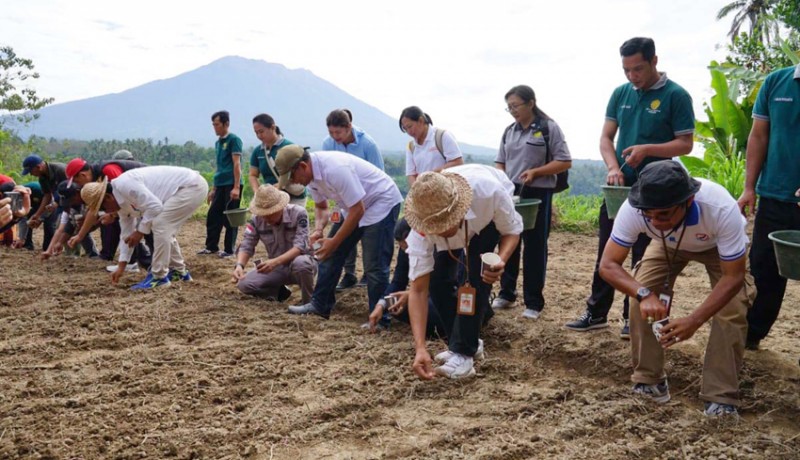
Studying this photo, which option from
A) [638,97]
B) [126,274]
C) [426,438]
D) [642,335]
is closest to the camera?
[426,438]

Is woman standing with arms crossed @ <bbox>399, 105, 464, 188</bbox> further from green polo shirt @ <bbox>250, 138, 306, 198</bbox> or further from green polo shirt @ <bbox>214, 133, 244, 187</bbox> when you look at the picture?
green polo shirt @ <bbox>214, 133, 244, 187</bbox>

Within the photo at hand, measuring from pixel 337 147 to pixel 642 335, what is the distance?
3.17 meters

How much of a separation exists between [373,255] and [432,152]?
1035 millimetres

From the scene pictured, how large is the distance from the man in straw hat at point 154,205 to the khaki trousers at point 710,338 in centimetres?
393

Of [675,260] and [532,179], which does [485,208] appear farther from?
[532,179]

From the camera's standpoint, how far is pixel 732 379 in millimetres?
2758

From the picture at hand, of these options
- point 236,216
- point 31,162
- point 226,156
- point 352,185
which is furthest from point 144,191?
point 31,162

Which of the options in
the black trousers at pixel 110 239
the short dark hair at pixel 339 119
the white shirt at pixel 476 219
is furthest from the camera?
the black trousers at pixel 110 239

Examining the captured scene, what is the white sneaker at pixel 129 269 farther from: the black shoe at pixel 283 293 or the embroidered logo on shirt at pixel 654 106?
the embroidered logo on shirt at pixel 654 106

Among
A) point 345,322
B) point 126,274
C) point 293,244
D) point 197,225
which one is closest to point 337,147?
point 293,244

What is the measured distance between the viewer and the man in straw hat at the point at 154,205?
5238mm

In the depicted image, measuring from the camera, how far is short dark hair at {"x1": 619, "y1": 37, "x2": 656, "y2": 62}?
3516 mm

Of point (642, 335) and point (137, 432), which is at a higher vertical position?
point (642, 335)

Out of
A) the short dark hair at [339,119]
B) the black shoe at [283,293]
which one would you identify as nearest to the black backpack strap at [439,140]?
the short dark hair at [339,119]
